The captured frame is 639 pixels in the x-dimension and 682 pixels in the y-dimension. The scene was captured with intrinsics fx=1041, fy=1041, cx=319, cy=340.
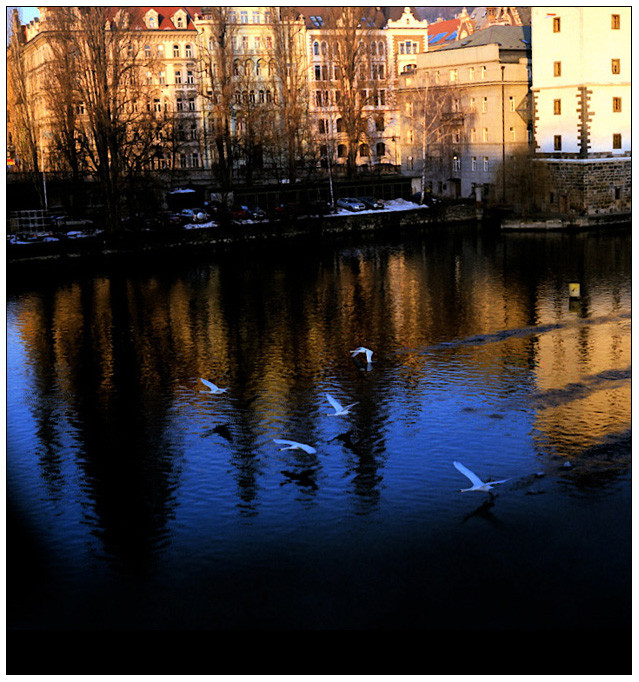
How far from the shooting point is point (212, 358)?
28.4 m

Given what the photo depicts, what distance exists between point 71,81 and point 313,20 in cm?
2545

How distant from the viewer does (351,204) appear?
2176 inches

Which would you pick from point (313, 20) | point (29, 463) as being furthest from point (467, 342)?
point (313, 20)

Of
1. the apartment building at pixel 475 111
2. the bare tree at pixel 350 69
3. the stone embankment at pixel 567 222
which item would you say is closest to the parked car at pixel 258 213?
the bare tree at pixel 350 69

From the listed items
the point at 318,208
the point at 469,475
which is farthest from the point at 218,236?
the point at 469,475

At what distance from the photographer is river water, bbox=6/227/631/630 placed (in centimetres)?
1505

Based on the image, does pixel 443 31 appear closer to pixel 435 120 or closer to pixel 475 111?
pixel 435 120

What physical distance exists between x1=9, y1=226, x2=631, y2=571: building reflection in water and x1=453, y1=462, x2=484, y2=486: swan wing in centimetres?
150

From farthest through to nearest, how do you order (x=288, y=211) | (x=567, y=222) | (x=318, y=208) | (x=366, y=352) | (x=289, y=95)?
(x=289, y=95), (x=318, y=208), (x=288, y=211), (x=567, y=222), (x=366, y=352)

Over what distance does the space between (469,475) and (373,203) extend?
39214mm

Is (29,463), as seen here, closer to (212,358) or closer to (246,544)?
(246,544)

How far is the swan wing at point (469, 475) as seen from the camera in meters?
17.9

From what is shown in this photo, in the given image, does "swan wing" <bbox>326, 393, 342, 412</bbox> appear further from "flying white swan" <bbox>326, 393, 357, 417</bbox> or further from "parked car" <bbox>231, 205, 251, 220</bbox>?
"parked car" <bbox>231, 205, 251, 220</bbox>

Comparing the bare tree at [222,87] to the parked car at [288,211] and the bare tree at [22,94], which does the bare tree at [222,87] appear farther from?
the bare tree at [22,94]
